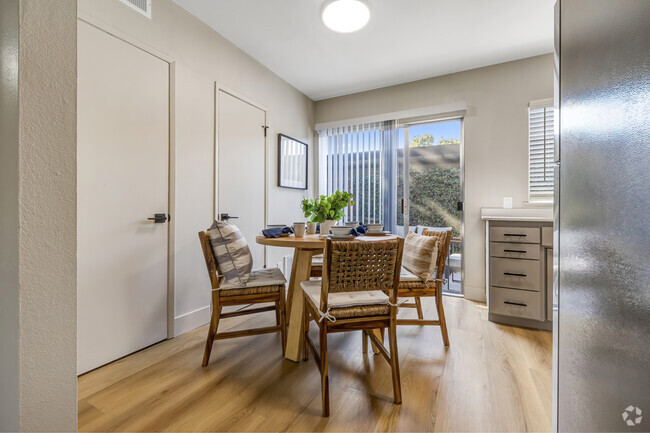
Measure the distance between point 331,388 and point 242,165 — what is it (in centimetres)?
217

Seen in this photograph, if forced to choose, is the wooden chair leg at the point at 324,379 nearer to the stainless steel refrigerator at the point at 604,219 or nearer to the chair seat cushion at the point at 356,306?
the chair seat cushion at the point at 356,306

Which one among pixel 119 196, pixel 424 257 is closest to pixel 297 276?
pixel 424 257

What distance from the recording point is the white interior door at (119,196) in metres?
1.71

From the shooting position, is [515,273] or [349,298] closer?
[349,298]

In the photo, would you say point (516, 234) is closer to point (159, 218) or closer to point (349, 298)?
point (349, 298)

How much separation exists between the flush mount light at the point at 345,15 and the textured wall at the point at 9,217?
6.49ft

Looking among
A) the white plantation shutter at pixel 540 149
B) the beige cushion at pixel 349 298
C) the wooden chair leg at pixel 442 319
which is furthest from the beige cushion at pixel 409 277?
the white plantation shutter at pixel 540 149

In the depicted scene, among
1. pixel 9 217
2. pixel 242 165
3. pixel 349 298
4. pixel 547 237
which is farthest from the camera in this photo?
pixel 242 165

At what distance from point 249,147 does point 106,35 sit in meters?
1.39

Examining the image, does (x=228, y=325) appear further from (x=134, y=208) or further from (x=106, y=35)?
(x=106, y=35)

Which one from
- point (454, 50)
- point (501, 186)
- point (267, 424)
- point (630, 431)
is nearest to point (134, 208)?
point (267, 424)

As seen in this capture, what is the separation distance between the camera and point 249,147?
9.82ft

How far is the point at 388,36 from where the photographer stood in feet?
8.56

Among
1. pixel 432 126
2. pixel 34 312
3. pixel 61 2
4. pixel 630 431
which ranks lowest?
pixel 630 431
